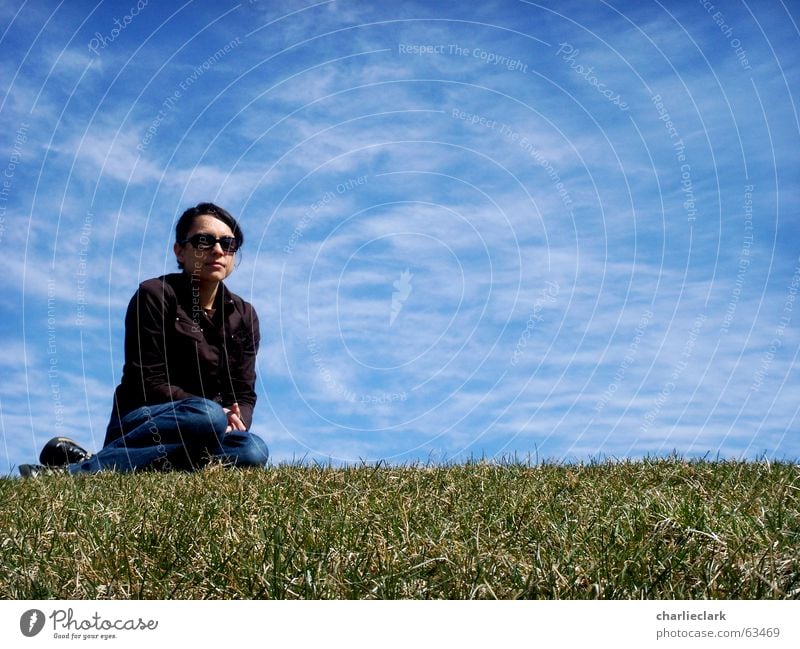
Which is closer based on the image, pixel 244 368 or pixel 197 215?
pixel 197 215

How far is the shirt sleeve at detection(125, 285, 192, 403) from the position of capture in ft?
31.2

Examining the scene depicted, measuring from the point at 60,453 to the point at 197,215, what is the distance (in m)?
3.39

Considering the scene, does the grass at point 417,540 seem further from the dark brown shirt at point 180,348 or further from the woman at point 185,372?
the dark brown shirt at point 180,348

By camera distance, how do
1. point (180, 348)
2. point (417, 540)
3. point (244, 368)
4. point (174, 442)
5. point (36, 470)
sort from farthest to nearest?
1. point (244, 368)
2. point (180, 348)
3. point (36, 470)
4. point (174, 442)
5. point (417, 540)

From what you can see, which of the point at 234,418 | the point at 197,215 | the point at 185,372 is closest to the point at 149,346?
the point at 185,372

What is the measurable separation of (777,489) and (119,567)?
4.44m

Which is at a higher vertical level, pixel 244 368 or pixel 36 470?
pixel 244 368

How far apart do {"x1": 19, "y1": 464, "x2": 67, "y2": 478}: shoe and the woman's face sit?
2676 mm

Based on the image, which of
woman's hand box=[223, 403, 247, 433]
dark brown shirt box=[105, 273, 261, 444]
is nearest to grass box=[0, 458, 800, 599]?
dark brown shirt box=[105, 273, 261, 444]

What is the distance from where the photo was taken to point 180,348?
971cm

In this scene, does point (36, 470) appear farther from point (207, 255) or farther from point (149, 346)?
point (207, 255)

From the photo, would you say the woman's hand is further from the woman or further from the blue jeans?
the blue jeans

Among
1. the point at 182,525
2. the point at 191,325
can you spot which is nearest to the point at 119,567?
the point at 182,525
